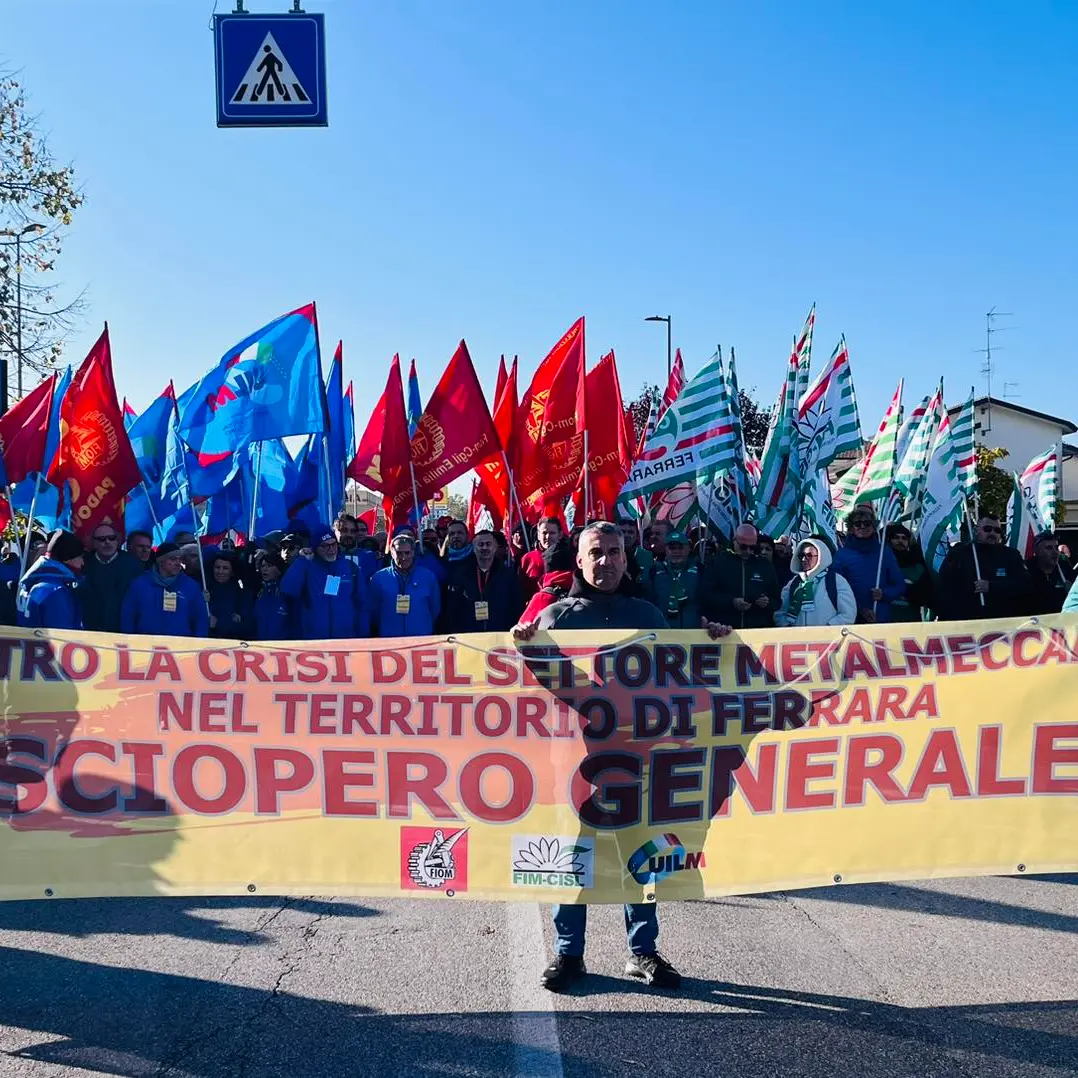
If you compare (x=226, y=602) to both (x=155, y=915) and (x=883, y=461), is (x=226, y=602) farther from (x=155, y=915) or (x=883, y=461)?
(x=883, y=461)

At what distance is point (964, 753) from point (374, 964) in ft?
8.49

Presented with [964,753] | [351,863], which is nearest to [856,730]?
[964,753]

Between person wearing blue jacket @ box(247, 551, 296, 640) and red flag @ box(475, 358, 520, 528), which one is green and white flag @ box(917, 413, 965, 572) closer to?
red flag @ box(475, 358, 520, 528)

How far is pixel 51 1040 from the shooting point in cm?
361

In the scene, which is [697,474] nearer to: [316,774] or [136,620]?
[136,620]

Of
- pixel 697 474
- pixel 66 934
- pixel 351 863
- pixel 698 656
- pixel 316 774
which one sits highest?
pixel 697 474

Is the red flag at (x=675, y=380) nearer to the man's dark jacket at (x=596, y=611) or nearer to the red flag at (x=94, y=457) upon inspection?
the red flag at (x=94, y=457)

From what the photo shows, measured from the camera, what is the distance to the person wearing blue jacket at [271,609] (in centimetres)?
812

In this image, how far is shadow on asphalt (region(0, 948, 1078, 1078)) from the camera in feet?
11.1

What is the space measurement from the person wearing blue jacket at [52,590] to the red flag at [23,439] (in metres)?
3.63

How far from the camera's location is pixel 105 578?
8.23 m

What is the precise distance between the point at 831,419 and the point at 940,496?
4.96 feet

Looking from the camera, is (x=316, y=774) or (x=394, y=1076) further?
(x=316, y=774)

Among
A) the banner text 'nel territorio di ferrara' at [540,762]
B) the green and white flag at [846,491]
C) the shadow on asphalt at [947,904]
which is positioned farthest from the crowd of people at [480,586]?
the green and white flag at [846,491]
